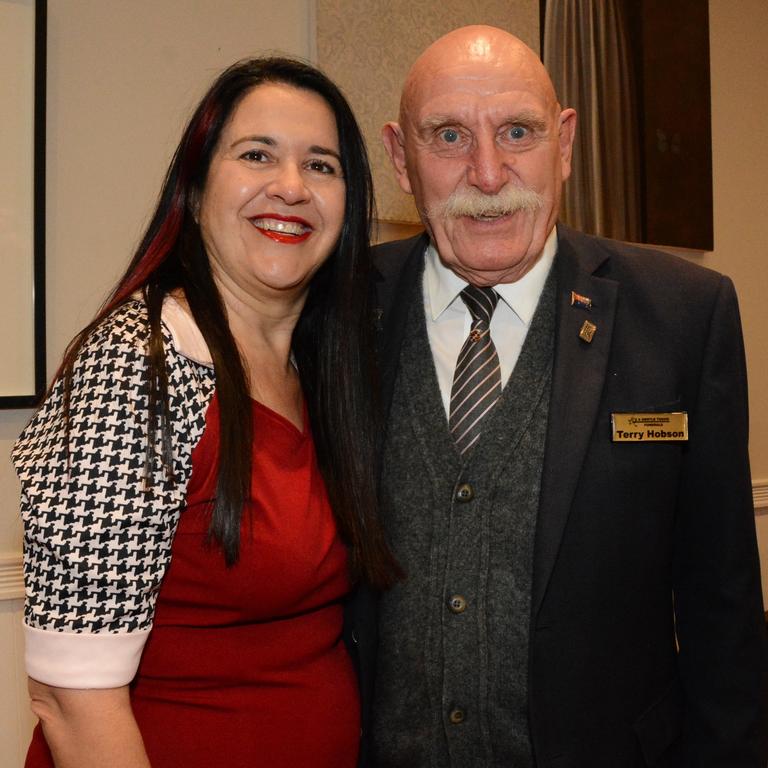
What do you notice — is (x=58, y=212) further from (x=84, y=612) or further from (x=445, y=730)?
(x=445, y=730)

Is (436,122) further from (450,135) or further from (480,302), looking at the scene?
(480,302)

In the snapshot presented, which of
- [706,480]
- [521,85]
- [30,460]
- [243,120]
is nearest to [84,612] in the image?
[30,460]

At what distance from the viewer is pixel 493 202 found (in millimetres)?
1625

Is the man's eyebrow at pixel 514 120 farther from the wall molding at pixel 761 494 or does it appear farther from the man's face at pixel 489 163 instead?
the wall molding at pixel 761 494

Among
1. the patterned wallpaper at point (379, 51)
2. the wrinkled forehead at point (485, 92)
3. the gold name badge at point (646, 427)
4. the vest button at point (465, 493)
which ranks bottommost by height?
the vest button at point (465, 493)

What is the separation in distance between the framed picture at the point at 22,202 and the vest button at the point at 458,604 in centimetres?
113

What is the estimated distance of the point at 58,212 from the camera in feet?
7.03

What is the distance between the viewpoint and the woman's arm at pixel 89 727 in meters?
1.19

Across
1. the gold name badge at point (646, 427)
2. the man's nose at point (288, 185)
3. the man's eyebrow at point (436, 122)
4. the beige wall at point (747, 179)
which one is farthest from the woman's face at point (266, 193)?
the beige wall at point (747, 179)

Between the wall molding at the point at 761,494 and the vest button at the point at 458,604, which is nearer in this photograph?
the vest button at the point at 458,604

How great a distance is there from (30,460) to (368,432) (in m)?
0.61

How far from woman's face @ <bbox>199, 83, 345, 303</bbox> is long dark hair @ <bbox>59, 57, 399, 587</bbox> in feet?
0.10

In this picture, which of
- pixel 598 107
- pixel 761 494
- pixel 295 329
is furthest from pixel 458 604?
pixel 761 494

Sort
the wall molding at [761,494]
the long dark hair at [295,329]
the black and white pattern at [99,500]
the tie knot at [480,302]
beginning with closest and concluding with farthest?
the black and white pattern at [99,500]
the long dark hair at [295,329]
the tie knot at [480,302]
the wall molding at [761,494]
